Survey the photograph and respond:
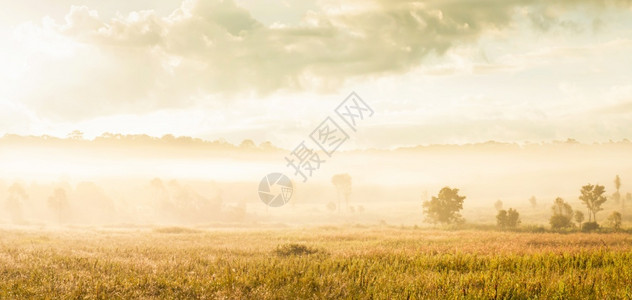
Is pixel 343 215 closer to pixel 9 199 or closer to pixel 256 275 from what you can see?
pixel 9 199

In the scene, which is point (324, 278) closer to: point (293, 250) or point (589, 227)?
point (293, 250)

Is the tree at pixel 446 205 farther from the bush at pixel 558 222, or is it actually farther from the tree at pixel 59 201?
the tree at pixel 59 201

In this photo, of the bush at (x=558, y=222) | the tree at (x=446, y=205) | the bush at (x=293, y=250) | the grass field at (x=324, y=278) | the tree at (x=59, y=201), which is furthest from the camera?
the tree at (x=59, y=201)

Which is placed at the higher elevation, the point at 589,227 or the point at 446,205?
the point at 446,205

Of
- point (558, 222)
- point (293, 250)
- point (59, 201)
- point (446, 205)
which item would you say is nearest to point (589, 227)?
point (558, 222)

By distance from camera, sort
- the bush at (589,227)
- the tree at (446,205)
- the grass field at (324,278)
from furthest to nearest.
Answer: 1. the tree at (446,205)
2. the bush at (589,227)
3. the grass field at (324,278)

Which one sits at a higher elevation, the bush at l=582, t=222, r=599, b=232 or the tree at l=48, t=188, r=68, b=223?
the tree at l=48, t=188, r=68, b=223

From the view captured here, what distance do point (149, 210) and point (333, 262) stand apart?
12864 cm

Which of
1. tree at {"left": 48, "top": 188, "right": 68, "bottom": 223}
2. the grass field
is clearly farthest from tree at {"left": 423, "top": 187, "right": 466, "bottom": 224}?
tree at {"left": 48, "top": 188, "right": 68, "bottom": 223}

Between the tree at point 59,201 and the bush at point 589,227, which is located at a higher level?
the tree at point 59,201

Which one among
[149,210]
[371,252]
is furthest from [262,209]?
[371,252]

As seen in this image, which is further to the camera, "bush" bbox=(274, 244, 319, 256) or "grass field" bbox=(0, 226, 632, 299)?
"bush" bbox=(274, 244, 319, 256)

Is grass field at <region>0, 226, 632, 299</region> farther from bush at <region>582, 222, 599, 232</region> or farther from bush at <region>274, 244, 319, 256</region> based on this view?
bush at <region>582, 222, 599, 232</region>

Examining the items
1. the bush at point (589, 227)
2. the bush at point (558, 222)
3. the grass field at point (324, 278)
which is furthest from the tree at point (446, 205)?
the grass field at point (324, 278)
